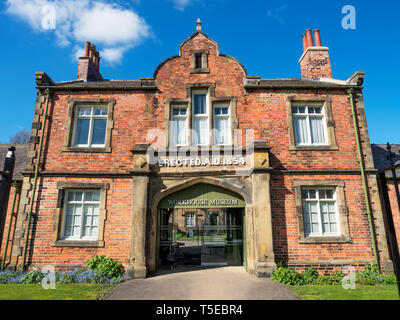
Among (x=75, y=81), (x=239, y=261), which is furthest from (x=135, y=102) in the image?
(x=239, y=261)

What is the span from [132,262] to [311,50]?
520 inches

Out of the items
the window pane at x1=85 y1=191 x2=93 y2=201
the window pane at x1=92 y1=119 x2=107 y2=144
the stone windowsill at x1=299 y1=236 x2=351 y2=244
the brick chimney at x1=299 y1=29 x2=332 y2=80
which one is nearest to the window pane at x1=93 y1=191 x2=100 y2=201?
the window pane at x1=85 y1=191 x2=93 y2=201

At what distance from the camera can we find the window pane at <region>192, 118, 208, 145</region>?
10.4 metres

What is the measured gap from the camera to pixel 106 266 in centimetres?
859

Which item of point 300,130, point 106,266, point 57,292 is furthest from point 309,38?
point 57,292

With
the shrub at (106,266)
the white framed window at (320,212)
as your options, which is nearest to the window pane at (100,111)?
the shrub at (106,266)

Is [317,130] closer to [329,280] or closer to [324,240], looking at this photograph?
[324,240]

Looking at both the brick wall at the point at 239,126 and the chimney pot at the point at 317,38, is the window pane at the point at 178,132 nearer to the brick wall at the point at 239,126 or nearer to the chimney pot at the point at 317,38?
the brick wall at the point at 239,126

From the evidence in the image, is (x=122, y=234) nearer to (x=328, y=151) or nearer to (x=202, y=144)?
(x=202, y=144)

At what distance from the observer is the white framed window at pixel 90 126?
34.4 ft

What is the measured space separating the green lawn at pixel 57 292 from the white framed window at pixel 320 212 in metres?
7.40

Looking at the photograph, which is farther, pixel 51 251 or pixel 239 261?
pixel 239 261

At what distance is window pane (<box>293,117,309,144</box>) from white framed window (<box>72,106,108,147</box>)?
8.25 m
